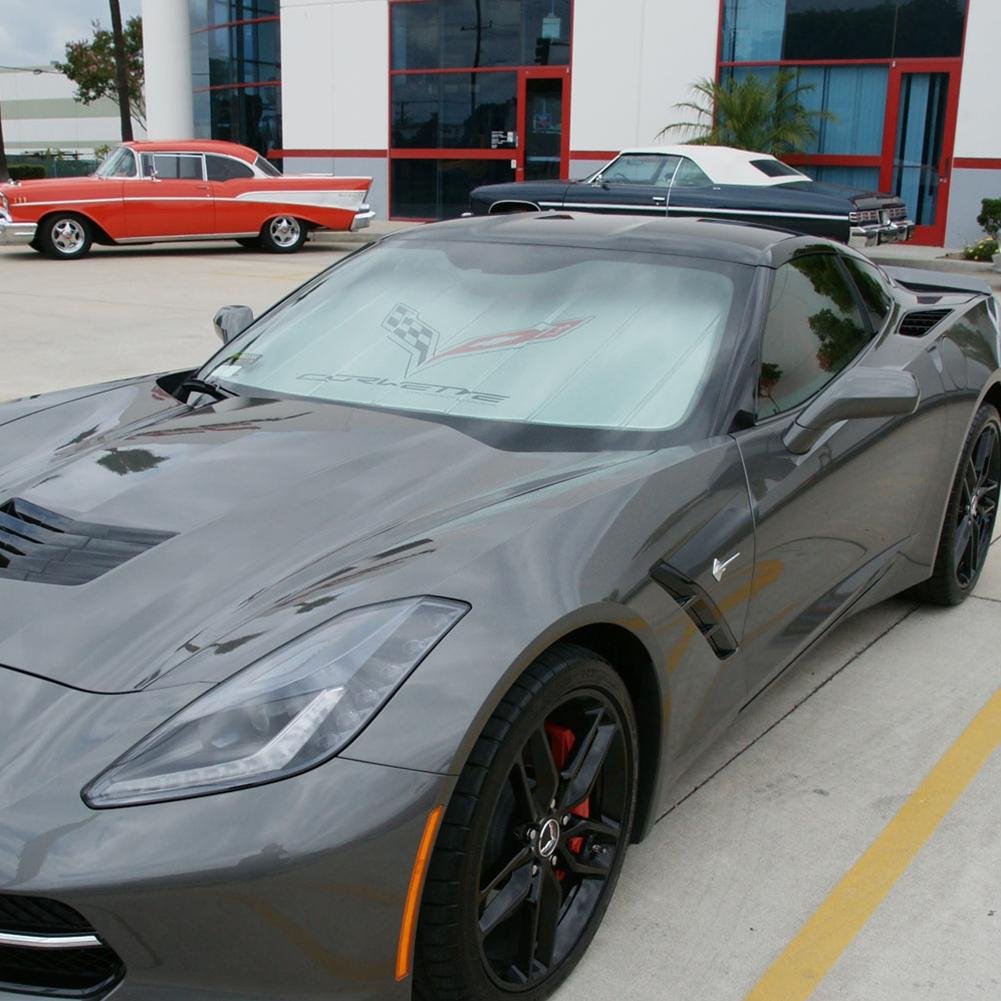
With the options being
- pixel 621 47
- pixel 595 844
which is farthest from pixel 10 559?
pixel 621 47

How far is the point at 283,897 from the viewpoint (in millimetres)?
1775

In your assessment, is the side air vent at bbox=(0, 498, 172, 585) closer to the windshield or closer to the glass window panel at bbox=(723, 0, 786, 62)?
the windshield

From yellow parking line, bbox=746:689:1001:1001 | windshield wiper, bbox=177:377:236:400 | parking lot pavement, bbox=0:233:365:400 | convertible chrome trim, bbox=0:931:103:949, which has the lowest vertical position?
parking lot pavement, bbox=0:233:365:400

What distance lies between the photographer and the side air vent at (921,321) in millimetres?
4168

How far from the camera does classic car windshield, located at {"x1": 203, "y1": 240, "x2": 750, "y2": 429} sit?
121 inches

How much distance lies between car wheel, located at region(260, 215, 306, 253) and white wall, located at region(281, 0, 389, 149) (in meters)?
6.45

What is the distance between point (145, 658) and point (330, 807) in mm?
464

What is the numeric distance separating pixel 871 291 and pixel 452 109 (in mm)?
20822

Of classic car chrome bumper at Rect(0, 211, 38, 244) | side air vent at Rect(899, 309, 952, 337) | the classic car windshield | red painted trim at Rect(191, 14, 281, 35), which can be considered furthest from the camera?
red painted trim at Rect(191, 14, 281, 35)

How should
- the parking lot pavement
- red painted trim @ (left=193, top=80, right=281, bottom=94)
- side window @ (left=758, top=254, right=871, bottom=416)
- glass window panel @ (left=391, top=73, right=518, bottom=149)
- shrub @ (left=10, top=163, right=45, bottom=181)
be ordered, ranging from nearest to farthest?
side window @ (left=758, top=254, right=871, bottom=416) → the parking lot pavement → glass window panel @ (left=391, top=73, right=518, bottom=149) → red painted trim @ (left=193, top=80, right=281, bottom=94) → shrub @ (left=10, top=163, right=45, bottom=181)

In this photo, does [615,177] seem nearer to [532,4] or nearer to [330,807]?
[532,4]

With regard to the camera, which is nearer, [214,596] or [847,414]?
[214,596]

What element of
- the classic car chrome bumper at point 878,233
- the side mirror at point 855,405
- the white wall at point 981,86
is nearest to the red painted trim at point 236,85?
the white wall at point 981,86

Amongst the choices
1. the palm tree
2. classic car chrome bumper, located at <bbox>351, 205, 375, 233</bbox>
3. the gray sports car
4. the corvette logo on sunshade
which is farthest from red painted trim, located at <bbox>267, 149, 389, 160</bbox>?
the corvette logo on sunshade
